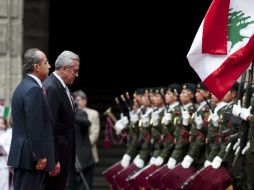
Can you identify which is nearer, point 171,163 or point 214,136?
point 214,136

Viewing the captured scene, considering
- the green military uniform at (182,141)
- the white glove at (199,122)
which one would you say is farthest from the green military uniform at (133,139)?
the white glove at (199,122)

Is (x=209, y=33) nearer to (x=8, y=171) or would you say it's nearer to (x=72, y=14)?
(x=8, y=171)

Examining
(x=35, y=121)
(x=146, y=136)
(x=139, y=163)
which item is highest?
(x=35, y=121)

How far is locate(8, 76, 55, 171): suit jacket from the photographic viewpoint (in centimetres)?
1245

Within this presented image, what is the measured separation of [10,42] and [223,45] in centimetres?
696

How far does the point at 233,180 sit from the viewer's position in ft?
52.4

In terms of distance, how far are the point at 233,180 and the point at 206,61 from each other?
7.86 feet

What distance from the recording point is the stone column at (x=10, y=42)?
20344mm

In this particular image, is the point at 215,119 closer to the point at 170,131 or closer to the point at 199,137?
the point at 199,137

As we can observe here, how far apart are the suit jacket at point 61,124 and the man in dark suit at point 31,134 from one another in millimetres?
361

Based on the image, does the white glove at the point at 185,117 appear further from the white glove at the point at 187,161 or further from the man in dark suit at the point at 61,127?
the man in dark suit at the point at 61,127

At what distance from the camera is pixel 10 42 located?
67.1 feet

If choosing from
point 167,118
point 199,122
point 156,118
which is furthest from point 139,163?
point 199,122

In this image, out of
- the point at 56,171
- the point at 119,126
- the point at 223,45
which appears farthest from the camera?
the point at 119,126
